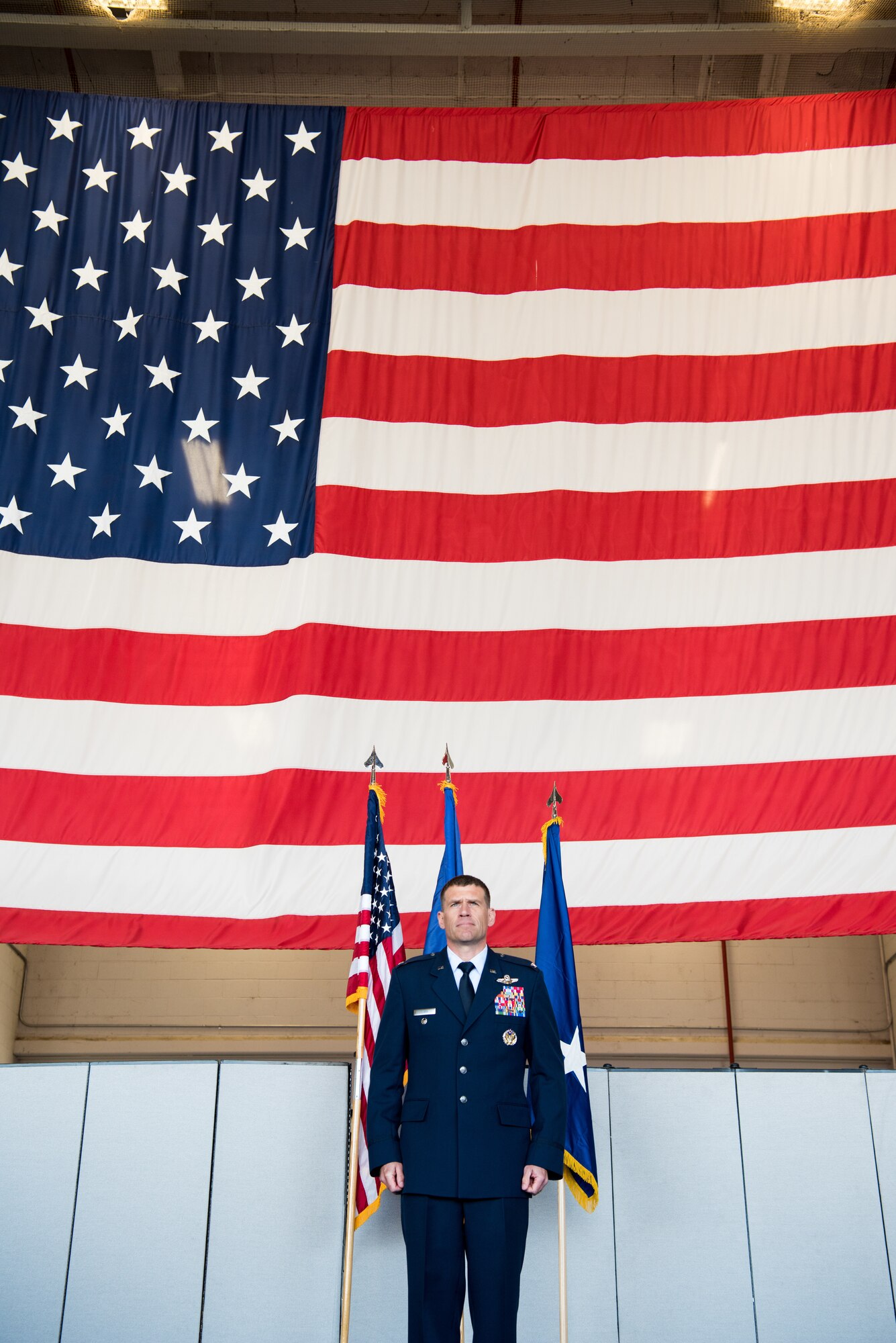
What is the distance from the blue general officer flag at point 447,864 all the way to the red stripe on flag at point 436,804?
577 mm

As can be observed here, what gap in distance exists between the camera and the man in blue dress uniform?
301 centimetres

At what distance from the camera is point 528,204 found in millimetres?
6305

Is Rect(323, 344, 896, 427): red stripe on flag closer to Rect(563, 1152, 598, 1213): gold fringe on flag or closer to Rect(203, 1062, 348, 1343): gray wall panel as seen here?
Rect(203, 1062, 348, 1343): gray wall panel

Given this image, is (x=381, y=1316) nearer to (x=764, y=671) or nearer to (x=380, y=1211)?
(x=380, y=1211)

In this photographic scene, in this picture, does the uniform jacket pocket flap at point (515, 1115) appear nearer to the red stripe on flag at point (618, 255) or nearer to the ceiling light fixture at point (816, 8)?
the red stripe on flag at point (618, 255)

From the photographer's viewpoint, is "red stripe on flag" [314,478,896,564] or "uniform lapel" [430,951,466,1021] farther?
"red stripe on flag" [314,478,896,564]

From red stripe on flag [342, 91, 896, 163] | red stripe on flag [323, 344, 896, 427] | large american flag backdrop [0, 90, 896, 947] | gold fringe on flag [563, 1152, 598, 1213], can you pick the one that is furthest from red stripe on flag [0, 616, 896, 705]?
red stripe on flag [342, 91, 896, 163]

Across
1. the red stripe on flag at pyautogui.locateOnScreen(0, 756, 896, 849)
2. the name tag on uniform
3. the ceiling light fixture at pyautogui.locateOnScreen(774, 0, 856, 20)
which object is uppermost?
the ceiling light fixture at pyautogui.locateOnScreen(774, 0, 856, 20)

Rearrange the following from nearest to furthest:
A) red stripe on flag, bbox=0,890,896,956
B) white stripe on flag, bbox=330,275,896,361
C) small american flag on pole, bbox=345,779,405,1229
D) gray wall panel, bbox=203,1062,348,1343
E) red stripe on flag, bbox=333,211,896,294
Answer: small american flag on pole, bbox=345,779,405,1229
gray wall panel, bbox=203,1062,348,1343
red stripe on flag, bbox=0,890,896,956
white stripe on flag, bbox=330,275,896,361
red stripe on flag, bbox=333,211,896,294

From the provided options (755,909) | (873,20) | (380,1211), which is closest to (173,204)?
(873,20)

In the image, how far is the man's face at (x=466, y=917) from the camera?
10.6 ft

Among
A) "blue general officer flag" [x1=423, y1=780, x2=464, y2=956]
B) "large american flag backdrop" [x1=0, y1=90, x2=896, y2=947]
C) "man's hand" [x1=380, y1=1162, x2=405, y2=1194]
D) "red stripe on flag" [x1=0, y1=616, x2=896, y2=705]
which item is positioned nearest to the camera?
"man's hand" [x1=380, y1=1162, x2=405, y2=1194]

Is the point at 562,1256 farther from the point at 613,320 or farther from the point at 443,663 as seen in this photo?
the point at 613,320

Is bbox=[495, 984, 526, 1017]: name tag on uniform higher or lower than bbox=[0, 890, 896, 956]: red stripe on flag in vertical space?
lower
